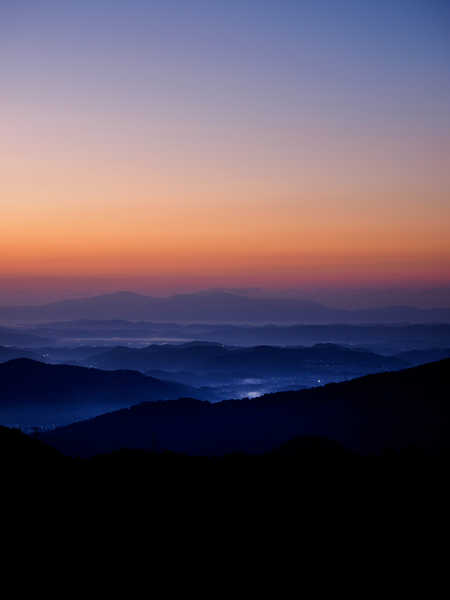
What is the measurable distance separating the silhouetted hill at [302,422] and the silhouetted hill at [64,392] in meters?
64.3

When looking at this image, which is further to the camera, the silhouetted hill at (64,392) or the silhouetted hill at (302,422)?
the silhouetted hill at (64,392)

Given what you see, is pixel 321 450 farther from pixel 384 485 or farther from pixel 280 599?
pixel 280 599

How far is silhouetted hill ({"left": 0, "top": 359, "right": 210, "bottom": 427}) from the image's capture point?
143125mm

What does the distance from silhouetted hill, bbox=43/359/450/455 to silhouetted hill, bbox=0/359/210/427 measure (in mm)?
64307

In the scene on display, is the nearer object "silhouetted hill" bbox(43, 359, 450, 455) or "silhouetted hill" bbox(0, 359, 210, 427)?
"silhouetted hill" bbox(43, 359, 450, 455)

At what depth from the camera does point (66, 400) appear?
153 meters

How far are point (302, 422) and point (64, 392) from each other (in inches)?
4277

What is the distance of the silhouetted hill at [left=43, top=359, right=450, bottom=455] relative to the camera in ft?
172

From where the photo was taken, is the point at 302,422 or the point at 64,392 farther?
the point at 64,392

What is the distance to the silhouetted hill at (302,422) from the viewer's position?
172ft

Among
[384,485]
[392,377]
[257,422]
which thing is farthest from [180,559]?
[392,377]

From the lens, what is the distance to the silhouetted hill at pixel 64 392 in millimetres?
143125

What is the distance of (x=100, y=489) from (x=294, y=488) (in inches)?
271

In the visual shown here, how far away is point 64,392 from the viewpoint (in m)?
156
